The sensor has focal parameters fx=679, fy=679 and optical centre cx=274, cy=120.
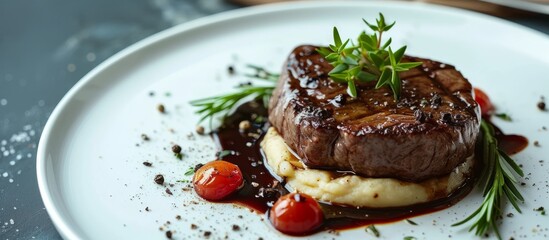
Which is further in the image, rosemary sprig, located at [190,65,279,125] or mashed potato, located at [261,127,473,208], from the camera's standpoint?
rosemary sprig, located at [190,65,279,125]

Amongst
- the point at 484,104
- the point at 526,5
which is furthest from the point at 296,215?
the point at 526,5

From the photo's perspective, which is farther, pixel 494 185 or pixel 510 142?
pixel 510 142

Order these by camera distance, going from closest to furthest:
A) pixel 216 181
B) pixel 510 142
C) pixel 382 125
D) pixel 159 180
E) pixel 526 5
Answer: pixel 382 125 < pixel 216 181 < pixel 159 180 < pixel 510 142 < pixel 526 5

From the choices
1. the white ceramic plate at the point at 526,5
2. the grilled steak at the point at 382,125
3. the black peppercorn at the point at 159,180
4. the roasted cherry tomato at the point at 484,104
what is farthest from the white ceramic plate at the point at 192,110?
the white ceramic plate at the point at 526,5

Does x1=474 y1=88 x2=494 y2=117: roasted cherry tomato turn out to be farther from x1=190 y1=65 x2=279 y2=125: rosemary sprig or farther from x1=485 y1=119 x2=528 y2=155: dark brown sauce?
x1=190 y1=65 x2=279 y2=125: rosemary sprig

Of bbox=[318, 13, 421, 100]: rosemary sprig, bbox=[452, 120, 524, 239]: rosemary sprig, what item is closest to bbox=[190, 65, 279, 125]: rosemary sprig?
bbox=[318, 13, 421, 100]: rosemary sprig

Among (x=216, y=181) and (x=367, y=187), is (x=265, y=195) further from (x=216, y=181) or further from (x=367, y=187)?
(x=367, y=187)
